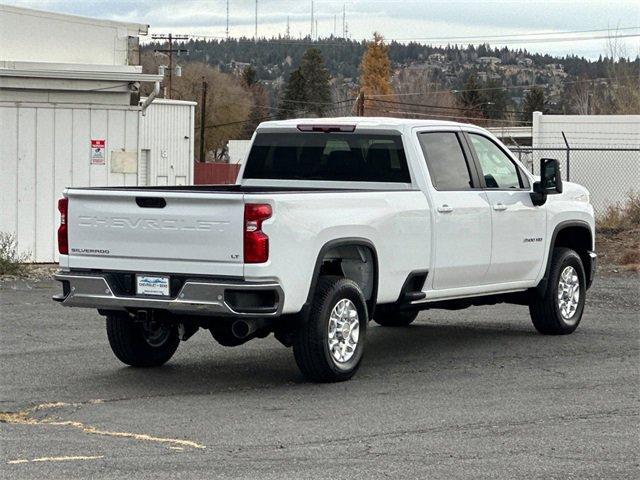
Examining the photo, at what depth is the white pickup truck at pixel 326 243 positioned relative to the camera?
985cm

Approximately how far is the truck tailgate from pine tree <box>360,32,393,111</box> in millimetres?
119472

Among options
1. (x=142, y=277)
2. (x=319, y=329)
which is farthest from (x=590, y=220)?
(x=142, y=277)

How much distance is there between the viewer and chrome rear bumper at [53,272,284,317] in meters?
9.74

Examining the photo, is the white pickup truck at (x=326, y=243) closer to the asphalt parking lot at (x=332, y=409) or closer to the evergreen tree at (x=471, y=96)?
the asphalt parking lot at (x=332, y=409)

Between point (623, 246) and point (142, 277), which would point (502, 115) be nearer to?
point (623, 246)

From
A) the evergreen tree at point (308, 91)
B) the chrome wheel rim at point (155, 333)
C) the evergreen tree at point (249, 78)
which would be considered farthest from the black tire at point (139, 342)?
the evergreen tree at point (249, 78)

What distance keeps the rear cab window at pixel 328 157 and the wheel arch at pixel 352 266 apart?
1.09 metres

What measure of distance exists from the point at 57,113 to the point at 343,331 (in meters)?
12.6

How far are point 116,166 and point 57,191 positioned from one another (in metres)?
1.13

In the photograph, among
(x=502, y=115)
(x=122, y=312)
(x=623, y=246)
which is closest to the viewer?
(x=122, y=312)

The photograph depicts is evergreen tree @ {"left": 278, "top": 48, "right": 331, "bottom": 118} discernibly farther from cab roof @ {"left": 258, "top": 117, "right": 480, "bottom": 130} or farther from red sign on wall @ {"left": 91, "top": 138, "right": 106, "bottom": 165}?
cab roof @ {"left": 258, "top": 117, "right": 480, "bottom": 130}

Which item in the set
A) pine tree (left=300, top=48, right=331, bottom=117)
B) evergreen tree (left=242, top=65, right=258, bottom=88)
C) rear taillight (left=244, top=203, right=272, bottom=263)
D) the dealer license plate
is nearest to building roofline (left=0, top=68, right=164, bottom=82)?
the dealer license plate

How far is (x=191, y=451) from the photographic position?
311 inches

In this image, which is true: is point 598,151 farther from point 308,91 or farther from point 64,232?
point 308,91
